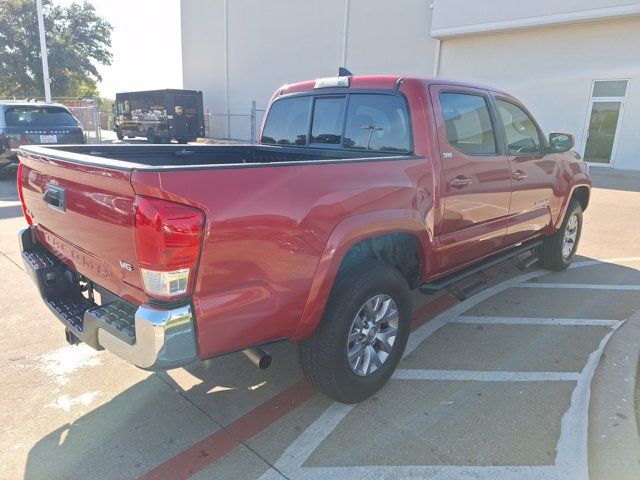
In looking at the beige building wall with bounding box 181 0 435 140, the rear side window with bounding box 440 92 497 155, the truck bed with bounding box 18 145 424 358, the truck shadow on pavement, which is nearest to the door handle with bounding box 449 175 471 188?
the rear side window with bounding box 440 92 497 155

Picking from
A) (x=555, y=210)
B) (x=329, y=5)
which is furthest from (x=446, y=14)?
(x=555, y=210)

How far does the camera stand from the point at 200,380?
3.21m

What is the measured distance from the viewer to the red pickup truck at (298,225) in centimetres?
206

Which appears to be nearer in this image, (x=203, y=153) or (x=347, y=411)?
(x=347, y=411)

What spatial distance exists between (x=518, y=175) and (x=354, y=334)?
2.41 meters

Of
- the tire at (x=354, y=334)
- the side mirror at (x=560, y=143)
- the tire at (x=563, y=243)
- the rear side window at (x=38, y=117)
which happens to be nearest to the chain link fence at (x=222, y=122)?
the rear side window at (x=38, y=117)

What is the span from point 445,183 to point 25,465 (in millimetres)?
3048

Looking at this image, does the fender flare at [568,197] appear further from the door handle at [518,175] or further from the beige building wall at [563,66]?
the beige building wall at [563,66]

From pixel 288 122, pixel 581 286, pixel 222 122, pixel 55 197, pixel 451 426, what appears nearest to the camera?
pixel 55 197

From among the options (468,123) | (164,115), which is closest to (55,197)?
(468,123)

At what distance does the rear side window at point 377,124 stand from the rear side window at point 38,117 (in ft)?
31.3

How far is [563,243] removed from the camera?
5.59 m

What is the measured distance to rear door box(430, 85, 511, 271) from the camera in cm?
345

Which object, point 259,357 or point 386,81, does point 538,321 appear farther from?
point 259,357
